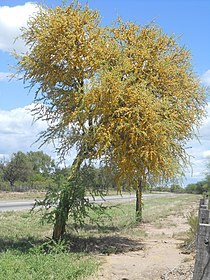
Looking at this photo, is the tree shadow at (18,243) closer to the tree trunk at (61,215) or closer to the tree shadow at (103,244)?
the tree trunk at (61,215)

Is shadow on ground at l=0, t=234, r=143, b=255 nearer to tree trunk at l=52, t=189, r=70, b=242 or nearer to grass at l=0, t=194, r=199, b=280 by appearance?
grass at l=0, t=194, r=199, b=280

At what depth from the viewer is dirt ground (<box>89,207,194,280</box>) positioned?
11.0 meters

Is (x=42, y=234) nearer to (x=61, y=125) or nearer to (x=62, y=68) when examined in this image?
(x=61, y=125)

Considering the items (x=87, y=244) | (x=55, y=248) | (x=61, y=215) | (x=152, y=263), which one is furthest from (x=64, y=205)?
(x=152, y=263)

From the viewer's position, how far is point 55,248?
507 inches

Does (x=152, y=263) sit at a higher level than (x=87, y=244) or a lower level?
lower

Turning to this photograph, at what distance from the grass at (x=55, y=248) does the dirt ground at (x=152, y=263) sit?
386 mm

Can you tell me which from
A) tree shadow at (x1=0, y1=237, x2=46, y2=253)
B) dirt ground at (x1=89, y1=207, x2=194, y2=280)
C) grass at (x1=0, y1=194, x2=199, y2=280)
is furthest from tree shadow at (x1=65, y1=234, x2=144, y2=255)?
tree shadow at (x1=0, y1=237, x2=46, y2=253)

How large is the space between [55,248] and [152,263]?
2.69m

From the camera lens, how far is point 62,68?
14.9 meters

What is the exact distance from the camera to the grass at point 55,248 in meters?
10.8

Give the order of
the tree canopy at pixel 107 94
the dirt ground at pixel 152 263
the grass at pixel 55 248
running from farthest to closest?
1. the tree canopy at pixel 107 94
2. the dirt ground at pixel 152 263
3. the grass at pixel 55 248

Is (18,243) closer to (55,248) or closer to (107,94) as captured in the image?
(55,248)

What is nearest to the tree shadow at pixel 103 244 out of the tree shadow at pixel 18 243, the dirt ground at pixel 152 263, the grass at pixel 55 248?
the grass at pixel 55 248
